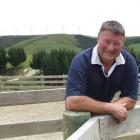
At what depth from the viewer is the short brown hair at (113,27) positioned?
274cm

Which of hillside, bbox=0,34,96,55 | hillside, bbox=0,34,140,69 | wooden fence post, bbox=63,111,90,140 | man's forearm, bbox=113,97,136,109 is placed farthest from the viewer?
hillside, bbox=0,34,96,55

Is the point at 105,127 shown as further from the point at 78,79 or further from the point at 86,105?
the point at 78,79

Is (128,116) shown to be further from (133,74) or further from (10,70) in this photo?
(10,70)

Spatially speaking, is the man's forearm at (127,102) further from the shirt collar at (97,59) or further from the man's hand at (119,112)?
the shirt collar at (97,59)

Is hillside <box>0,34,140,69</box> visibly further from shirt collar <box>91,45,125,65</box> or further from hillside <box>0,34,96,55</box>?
shirt collar <box>91,45,125,65</box>

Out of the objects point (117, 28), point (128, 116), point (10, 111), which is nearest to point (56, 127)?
Result: point (128, 116)

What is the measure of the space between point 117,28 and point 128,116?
0.60 metres

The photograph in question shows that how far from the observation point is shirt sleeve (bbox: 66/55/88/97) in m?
2.71

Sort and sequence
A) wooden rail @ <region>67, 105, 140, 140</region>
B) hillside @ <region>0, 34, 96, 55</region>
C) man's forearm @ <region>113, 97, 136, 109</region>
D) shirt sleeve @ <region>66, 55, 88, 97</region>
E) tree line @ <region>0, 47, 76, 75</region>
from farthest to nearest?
1. hillside @ <region>0, 34, 96, 55</region>
2. tree line @ <region>0, 47, 76, 75</region>
3. man's forearm @ <region>113, 97, 136, 109</region>
4. shirt sleeve @ <region>66, 55, 88, 97</region>
5. wooden rail @ <region>67, 105, 140, 140</region>

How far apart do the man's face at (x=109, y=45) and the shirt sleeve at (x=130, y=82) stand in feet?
0.53

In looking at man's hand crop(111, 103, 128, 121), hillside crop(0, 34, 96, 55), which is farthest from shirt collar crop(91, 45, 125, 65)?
hillside crop(0, 34, 96, 55)

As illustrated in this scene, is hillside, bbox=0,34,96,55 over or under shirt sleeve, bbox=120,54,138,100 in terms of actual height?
under

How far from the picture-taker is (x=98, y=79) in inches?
110

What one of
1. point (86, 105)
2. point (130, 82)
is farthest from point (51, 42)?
point (86, 105)
